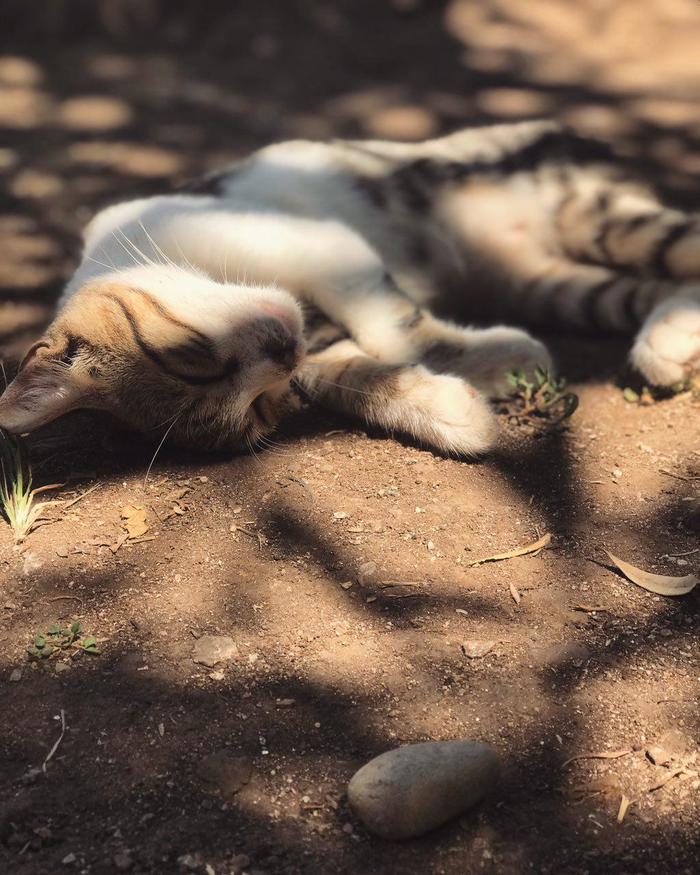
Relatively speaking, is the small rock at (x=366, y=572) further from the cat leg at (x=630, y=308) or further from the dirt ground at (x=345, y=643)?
the cat leg at (x=630, y=308)

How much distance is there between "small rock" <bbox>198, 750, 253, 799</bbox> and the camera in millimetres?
1574

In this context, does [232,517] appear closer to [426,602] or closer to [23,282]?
[426,602]

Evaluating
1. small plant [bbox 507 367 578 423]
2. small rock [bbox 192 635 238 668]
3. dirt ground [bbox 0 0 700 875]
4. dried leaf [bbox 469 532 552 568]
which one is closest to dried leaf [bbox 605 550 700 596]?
dirt ground [bbox 0 0 700 875]

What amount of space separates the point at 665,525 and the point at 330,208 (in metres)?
1.69

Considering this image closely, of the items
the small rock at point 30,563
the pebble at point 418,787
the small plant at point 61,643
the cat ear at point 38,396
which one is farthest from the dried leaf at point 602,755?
the cat ear at point 38,396

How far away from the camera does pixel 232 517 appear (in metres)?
2.27

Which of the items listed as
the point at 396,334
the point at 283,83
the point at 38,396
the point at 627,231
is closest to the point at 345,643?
the point at 38,396

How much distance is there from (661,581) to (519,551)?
0.32 m

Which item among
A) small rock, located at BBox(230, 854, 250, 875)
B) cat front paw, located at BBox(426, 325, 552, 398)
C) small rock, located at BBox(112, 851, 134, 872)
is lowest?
small rock, located at BBox(230, 854, 250, 875)

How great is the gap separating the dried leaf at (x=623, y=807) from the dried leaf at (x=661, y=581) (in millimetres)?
536

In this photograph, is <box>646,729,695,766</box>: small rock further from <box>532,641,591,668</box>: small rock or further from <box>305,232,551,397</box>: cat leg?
<box>305,232,551,397</box>: cat leg

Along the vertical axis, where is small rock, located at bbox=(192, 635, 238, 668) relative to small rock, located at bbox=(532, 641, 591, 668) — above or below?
above

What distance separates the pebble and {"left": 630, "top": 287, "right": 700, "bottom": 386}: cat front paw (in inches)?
59.7

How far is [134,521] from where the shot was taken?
225 cm
